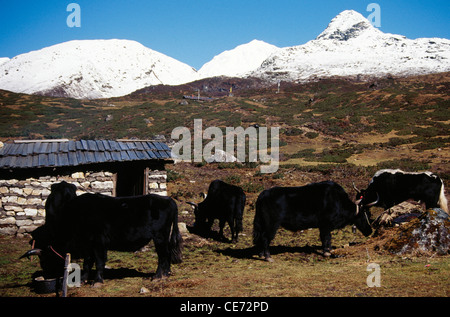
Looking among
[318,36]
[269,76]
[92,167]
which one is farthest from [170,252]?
[318,36]

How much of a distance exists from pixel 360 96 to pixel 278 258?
51114mm

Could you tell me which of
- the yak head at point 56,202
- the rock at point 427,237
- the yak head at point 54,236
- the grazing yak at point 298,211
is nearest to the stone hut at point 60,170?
the yak head at point 54,236

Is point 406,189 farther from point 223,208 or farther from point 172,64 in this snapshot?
point 172,64

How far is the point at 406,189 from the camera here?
12.3m

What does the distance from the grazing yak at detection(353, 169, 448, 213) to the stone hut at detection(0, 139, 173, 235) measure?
25.8 ft

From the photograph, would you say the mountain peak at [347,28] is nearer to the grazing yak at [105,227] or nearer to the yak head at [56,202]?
the grazing yak at [105,227]

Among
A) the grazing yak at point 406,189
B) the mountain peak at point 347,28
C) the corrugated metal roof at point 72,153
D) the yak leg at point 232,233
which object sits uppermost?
the mountain peak at point 347,28

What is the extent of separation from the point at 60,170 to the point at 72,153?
732 millimetres

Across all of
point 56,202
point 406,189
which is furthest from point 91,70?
point 406,189

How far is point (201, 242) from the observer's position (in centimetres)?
1159

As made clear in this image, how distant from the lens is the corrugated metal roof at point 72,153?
36.1ft

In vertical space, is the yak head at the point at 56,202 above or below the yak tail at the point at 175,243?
above

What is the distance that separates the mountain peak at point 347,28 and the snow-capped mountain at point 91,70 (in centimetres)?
8206
